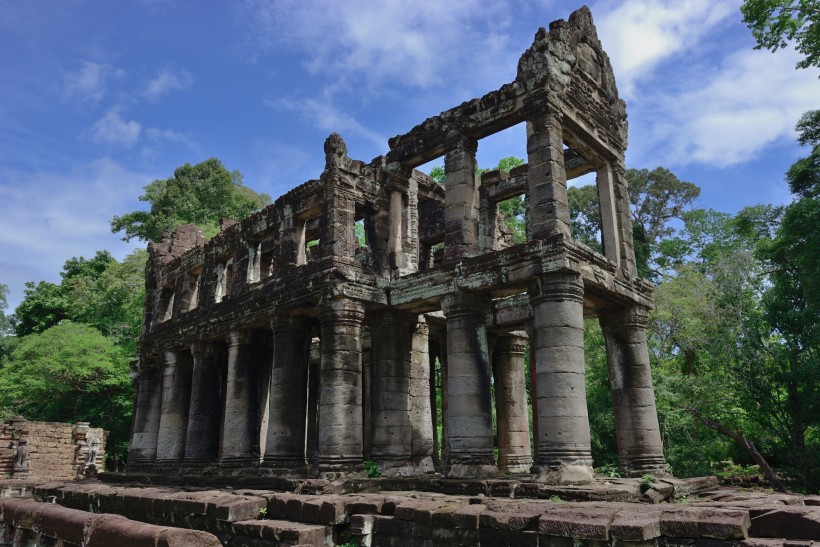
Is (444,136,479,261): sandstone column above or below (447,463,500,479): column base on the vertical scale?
above

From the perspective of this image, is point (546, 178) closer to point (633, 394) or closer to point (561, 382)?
point (561, 382)

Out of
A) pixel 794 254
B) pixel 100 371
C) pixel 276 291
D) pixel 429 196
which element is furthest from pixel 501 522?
pixel 100 371

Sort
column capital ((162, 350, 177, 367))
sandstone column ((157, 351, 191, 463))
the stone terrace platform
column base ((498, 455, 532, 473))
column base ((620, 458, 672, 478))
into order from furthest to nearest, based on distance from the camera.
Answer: column capital ((162, 350, 177, 367)) → sandstone column ((157, 351, 191, 463)) → column base ((498, 455, 532, 473)) → column base ((620, 458, 672, 478)) → the stone terrace platform

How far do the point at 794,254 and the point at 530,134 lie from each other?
16.0 m

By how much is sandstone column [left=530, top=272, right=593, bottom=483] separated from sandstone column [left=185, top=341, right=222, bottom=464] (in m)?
10.6

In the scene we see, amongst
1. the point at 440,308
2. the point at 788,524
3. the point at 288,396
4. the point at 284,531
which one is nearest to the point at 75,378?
the point at 288,396

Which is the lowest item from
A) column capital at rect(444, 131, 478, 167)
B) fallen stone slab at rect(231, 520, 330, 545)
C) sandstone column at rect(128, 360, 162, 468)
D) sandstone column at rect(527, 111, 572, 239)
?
fallen stone slab at rect(231, 520, 330, 545)

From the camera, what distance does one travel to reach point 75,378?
27.0 m

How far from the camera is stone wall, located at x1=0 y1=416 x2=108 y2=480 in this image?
23156 mm

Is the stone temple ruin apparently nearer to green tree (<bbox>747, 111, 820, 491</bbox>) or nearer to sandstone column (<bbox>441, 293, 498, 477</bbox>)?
sandstone column (<bbox>441, 293, 498, 477</bbox>)

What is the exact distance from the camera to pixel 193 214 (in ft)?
117

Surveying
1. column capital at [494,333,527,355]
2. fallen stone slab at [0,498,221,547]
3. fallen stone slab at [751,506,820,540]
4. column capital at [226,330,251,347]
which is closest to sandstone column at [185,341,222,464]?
column capital at [226,330,251,347]

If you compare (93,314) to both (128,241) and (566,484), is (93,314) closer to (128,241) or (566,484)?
(128,241)

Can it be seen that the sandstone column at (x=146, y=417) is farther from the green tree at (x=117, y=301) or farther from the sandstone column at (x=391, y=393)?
the sandstone column at (x=391, y=393)
